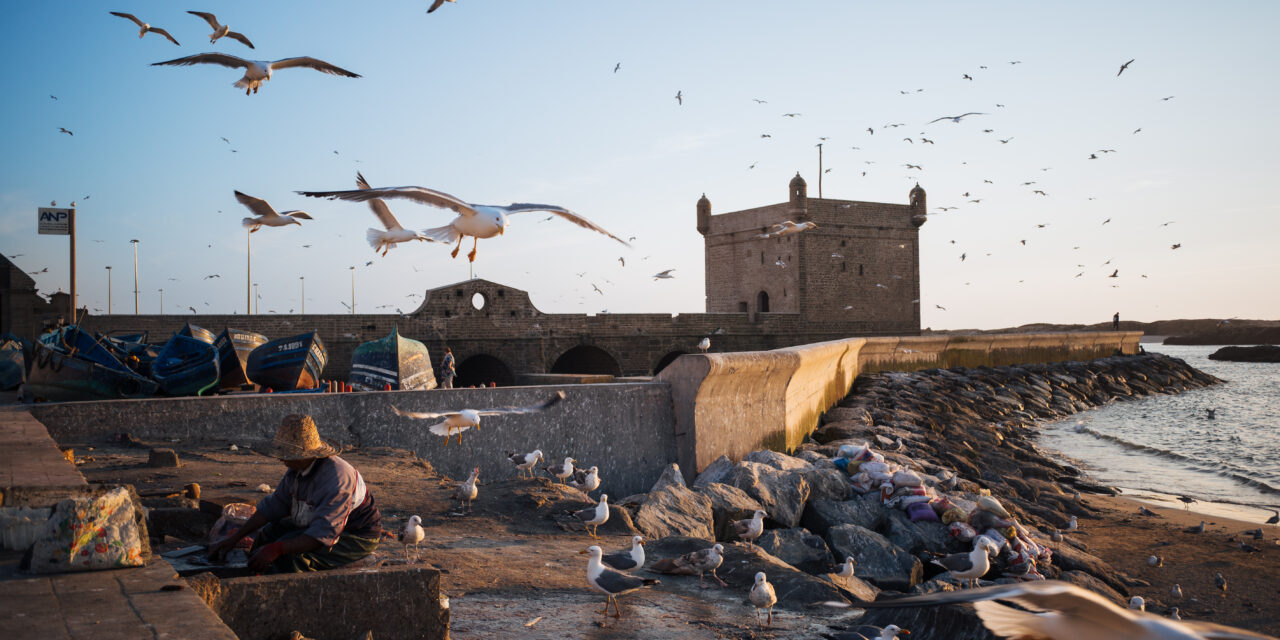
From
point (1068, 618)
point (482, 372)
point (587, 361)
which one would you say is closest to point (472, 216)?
point (1068, 618)

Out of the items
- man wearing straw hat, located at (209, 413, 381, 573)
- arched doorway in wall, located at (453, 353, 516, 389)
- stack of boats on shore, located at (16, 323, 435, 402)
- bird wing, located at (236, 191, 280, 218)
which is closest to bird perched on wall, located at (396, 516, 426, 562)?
man wearing straw hat, located at (209, 413, 381, 573)

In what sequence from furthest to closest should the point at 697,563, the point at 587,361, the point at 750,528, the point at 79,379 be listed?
1. the point at 587,361
2. the point at 79,379
3. the point at 750,528
4. the point at 697,563

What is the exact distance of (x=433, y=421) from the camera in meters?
9.50

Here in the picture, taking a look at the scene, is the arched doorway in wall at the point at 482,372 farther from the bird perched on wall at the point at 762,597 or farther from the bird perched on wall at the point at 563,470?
the bird perched on wall at the point at 762,597

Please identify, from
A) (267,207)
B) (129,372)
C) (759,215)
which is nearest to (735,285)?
(759,215)

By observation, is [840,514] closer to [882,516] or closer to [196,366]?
[882,516]

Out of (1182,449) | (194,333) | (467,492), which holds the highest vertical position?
(194,333)

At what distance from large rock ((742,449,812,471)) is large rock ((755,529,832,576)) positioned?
1.92 m

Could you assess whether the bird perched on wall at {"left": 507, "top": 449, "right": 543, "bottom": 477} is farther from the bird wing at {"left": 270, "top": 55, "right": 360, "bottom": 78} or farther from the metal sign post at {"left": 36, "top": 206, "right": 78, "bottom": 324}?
the metal sign post at {"left": 36, "top": 206, "right": 78, "bottom": 324}

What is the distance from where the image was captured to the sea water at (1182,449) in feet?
49.6

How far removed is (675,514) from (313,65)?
19.2ft

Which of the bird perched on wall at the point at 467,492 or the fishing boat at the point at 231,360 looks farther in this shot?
the fishing boat at the point at 231,360

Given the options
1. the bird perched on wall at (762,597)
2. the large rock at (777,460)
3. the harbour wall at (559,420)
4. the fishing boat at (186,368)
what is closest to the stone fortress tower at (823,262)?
the fishing boat at (186,368)

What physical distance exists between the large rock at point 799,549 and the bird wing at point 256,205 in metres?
6.15
